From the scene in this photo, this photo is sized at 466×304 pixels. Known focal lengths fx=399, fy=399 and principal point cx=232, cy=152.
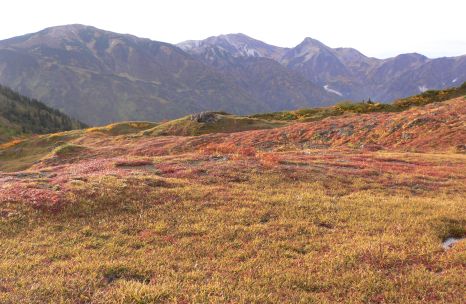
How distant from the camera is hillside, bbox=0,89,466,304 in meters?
12.0

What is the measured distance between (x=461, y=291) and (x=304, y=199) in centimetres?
1008

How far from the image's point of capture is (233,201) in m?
20.8

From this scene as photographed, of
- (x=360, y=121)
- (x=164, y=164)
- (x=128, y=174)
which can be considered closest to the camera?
(x=128, y=174)

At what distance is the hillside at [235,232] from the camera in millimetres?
12047

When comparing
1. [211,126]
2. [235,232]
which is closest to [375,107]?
[211,126]

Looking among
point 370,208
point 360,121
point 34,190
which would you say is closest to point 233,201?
point 370,208

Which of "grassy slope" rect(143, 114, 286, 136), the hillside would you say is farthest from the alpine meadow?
"grassy slope" rect(143, 114, 286, 136)

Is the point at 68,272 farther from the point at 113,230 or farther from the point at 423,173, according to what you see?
the point at 423,173

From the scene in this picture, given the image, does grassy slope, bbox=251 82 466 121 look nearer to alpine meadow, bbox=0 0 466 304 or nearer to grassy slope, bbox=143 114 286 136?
grassy slope, bbox=143 114 286 136

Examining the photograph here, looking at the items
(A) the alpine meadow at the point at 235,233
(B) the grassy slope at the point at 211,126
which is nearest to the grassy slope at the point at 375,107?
(B) the grassy slope at the point at 211,126

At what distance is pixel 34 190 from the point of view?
840 inches

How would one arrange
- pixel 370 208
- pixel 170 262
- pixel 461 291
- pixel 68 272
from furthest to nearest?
pixel 370 208, pixel 170 262, pixel 68 272, pixel 461 291

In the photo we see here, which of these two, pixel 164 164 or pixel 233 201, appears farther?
pixel 164 164

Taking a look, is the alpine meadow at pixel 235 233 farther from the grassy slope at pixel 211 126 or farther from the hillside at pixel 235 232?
the grassy slope at pixel 211 126
